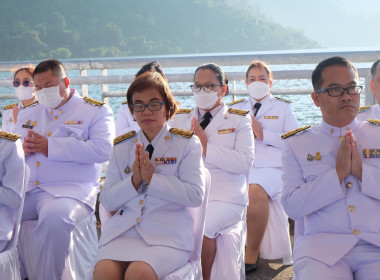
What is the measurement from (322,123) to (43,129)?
2075 mm

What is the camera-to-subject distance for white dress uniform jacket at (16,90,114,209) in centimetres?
359

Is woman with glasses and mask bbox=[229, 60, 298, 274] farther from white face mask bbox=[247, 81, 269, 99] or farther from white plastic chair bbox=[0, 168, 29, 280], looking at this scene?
white plastic chair bbox=[0, 168, 29, 280]

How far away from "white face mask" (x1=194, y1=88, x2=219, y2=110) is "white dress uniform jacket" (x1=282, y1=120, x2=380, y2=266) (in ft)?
3.98

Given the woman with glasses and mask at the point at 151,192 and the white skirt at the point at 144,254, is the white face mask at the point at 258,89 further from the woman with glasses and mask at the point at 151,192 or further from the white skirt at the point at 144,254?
the white skirt at the point at 144,254

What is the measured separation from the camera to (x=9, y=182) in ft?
9.61

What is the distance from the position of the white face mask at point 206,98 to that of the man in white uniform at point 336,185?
4.00 feet

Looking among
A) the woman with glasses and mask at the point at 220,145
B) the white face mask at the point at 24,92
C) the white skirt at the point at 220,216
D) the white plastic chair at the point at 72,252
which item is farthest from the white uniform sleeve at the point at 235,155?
the white face mask at the point at 24,92

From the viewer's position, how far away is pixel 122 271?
2473 mm

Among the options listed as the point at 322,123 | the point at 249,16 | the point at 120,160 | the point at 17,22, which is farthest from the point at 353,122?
the point at 249,16

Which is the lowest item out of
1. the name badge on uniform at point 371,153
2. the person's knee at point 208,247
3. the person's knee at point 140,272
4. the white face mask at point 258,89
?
the person's knee at point 208,247

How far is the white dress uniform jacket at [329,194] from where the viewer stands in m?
2.28

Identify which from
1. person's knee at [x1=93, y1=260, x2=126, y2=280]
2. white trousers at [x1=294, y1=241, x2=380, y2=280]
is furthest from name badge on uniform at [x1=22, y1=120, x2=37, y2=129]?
white trousers at [x1=294, y1=241, x2=380, y2=280]

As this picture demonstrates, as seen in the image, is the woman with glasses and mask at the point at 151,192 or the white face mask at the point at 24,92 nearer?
the woman with glasses and mask at the point at 151,192

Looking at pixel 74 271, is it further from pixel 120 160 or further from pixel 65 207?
pixel 120 160
